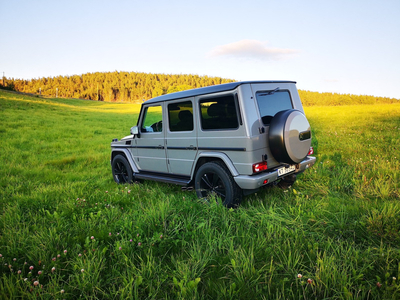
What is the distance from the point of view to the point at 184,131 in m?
4.64

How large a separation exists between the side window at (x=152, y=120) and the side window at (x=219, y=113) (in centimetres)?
121

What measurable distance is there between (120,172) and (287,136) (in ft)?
14.2

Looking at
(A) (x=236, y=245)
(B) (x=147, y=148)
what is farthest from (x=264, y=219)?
(B) (x=147, y=148)

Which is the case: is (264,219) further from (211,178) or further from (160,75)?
(160,75)

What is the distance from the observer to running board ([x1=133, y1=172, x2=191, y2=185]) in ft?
15.2

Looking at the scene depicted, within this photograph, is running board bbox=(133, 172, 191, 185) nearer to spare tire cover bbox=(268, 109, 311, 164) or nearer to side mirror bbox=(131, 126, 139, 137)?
side mirror bbox=(131, 126, 139, 137)

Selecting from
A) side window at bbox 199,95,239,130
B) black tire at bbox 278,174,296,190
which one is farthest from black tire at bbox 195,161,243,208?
black tire at bbox 278,174,296,190

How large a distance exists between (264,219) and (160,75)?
10237cm

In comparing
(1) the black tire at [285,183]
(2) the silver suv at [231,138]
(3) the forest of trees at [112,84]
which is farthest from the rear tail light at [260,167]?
(3) the forest of trees at [112,84]

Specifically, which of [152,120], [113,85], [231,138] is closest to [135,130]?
[152,120]

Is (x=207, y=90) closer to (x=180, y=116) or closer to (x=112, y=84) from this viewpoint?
(x=180, y=116)

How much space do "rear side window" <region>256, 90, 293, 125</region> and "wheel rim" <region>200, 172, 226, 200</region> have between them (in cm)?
120

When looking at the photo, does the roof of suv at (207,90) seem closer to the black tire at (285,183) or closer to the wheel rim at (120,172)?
the black tire at (285,183)

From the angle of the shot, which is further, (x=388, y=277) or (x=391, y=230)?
(x=391, y=230)
